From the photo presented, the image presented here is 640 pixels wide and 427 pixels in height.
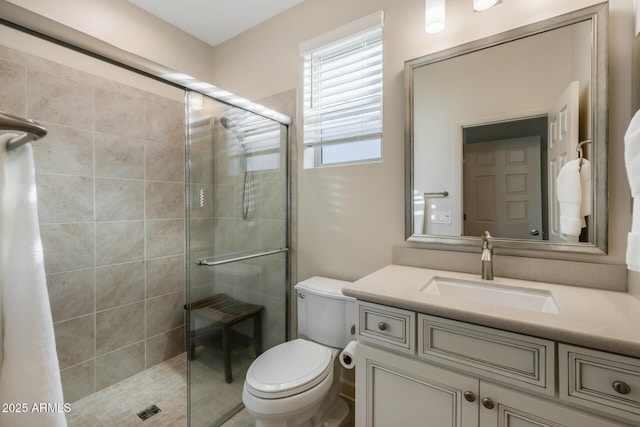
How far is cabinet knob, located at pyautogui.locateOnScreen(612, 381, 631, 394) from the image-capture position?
2.25 ft

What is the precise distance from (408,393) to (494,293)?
55 cm

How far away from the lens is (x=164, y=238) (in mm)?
2170

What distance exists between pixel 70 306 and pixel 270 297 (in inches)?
47.4

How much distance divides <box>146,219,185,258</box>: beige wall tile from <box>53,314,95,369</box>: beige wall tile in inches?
21.4

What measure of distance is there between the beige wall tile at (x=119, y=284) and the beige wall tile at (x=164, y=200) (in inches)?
15.2

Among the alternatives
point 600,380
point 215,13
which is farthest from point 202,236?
point 215,13

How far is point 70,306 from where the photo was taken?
5.59 feet

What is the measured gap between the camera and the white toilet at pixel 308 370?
1200 millimetres

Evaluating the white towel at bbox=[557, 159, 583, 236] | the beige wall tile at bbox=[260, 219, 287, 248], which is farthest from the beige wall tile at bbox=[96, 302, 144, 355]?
the white towel at bbox=[557, 159, 583, 236]

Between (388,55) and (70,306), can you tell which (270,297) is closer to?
(70,306)

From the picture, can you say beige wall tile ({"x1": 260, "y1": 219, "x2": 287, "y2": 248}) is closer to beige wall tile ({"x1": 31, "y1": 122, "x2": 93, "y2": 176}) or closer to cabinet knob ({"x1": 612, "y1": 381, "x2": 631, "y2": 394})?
beige wall tile ({"x1": 31, "y1": 122, "x2": 93, "y2": 176})

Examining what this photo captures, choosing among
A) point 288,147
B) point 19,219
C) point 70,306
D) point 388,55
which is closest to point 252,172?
point 288,147

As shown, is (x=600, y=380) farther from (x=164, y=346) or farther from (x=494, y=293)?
(x=164, y=346)

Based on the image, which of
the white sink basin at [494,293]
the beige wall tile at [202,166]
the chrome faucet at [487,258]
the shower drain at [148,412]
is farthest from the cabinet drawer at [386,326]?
the shower drain at [148,412]
